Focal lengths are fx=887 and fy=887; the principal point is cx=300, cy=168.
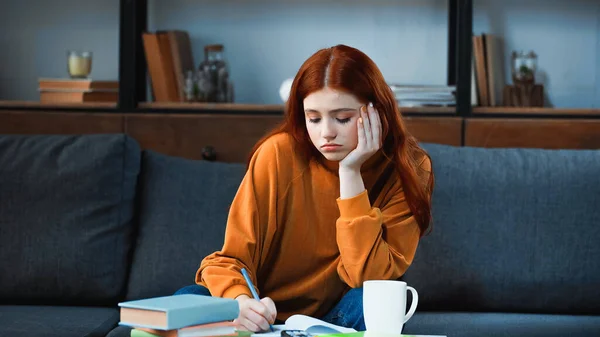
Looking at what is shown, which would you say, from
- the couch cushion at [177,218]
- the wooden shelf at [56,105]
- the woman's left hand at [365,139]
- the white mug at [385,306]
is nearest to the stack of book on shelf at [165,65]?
the wooden shelf at [56,105]

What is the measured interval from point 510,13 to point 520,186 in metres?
0.97

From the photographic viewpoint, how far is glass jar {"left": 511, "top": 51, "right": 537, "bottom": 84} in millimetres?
2938

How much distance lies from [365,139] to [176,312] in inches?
27.8

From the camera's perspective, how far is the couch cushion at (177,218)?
2.34m

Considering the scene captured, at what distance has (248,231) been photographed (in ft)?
6.04

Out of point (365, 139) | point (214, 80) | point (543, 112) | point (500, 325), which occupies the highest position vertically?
point (214, 80)

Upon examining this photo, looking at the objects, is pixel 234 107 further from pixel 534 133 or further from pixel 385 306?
pixel 385 306

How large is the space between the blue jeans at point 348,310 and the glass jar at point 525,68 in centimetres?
137

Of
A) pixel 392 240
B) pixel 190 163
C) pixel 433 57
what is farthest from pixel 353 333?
pixel 433 57

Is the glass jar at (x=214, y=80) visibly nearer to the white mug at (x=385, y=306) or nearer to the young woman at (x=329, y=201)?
the young woman at (x=329, y=201)

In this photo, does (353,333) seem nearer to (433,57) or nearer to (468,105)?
(468,105)

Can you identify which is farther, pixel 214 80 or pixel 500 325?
pixel 214 80

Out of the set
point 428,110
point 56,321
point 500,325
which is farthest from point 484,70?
point 56,321

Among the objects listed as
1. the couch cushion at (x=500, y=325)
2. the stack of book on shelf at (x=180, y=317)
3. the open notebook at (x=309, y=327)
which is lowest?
the couch cushion at (x=500, y=325)
